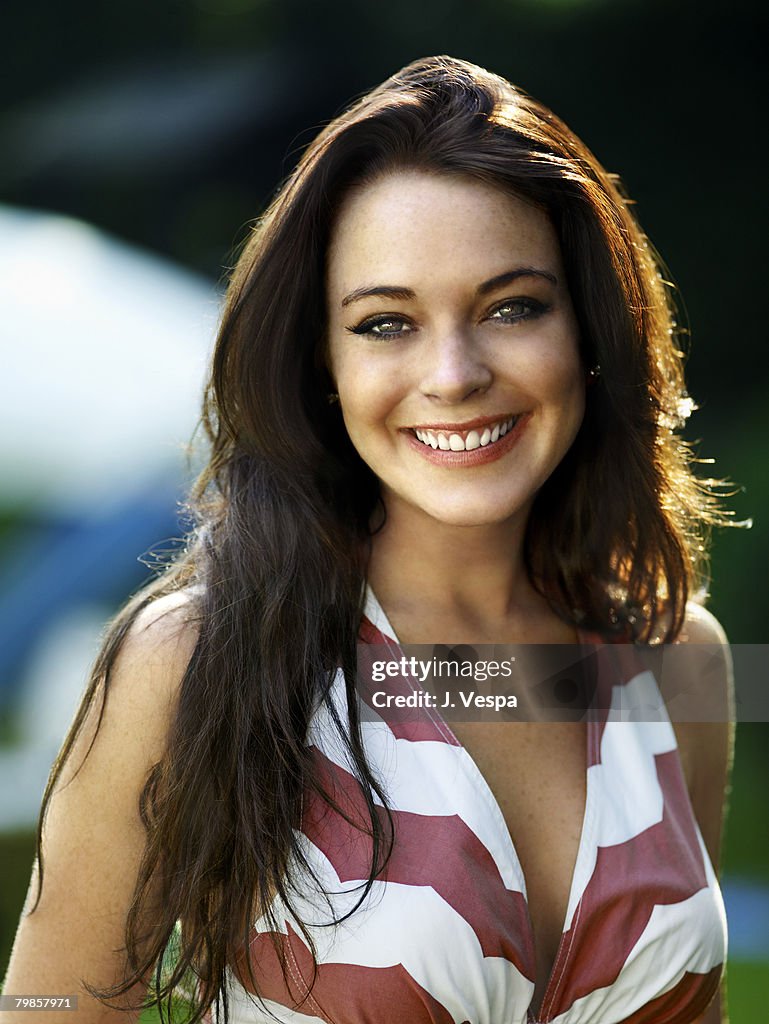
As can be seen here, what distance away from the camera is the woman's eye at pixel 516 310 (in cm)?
156

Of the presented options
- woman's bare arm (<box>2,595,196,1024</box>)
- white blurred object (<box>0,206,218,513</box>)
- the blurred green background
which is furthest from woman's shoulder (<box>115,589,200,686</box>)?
the blurred green background

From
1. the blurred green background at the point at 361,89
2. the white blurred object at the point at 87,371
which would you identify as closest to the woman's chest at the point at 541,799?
the white blurred object at the point at 87,371

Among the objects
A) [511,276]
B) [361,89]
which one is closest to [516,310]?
[511,276]

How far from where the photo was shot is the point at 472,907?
1.46 m

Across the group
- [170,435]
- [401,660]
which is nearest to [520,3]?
[170,435]

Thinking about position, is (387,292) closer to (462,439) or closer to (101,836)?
(462,439)

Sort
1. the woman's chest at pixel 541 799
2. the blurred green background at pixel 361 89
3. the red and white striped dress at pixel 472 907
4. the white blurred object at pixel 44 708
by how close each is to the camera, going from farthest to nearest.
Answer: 1. the blurred green background at pixel 361 89
2. the white blurred object at pixel 44 708
3. the woman's chest at pixel 541 799
4. the red and white striped dress at pixel 472 907

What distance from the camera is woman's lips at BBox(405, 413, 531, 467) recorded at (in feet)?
5.16

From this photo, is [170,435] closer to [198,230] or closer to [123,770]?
[123,770]

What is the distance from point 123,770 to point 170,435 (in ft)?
9.32

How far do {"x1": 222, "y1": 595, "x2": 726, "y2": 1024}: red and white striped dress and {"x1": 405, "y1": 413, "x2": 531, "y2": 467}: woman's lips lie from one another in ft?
0.80

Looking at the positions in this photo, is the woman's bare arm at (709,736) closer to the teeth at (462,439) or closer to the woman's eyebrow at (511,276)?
the teeth at (462,439)

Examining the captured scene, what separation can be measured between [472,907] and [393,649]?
0.37 meters

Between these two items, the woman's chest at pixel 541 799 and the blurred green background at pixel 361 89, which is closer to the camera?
the woman's chest at pixel 541 799
